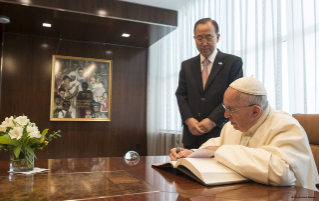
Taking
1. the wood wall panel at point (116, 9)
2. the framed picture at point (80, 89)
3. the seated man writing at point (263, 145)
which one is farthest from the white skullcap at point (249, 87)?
the framed picture at point (80, 89)

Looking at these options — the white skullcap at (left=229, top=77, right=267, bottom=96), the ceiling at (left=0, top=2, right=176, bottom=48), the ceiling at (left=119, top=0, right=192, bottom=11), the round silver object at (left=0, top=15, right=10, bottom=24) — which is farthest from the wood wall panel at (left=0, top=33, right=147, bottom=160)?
the white skullcap at (left=229, top=77, right=267, bottom=96)

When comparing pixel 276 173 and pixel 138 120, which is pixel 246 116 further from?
pixel 138 120

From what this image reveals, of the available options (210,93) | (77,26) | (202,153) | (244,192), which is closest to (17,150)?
(202,153)

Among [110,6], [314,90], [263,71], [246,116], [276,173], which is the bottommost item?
[276,173]

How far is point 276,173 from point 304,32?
201 cm

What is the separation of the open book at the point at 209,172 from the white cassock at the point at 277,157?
3cm

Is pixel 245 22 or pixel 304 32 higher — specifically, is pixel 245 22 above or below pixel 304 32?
above

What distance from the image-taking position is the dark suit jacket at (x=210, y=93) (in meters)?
2.31

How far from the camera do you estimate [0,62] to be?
5.03 meters

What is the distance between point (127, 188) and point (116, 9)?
384cm

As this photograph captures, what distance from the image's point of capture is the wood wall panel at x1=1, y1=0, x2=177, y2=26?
4039 millimetres

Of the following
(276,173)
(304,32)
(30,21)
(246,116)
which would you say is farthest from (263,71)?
(30,21)

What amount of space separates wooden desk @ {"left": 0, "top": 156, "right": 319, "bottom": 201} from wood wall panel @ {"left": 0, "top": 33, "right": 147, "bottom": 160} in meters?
4.14

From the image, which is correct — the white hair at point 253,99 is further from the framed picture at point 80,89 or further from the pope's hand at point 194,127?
the framed picture at point 80,89
